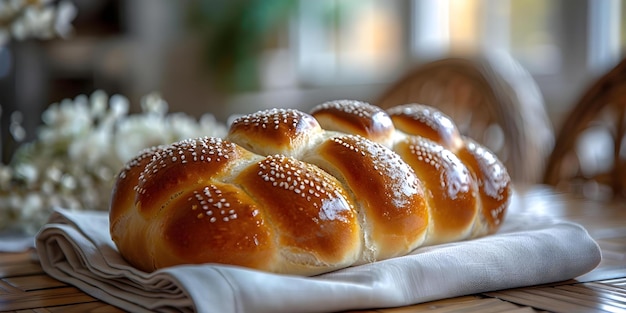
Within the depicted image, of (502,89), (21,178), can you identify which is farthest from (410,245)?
(502,89)

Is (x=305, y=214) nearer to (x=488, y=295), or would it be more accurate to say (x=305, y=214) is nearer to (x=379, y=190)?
(x=379, y=190)

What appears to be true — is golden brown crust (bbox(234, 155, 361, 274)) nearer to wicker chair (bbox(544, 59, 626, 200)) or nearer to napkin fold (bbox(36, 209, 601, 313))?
napkin fold (bbox(36, 209, 601, 313))

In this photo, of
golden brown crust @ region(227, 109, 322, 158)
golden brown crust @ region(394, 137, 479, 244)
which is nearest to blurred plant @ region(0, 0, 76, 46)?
golden brown crust @ region(227, 109, 322, 158)

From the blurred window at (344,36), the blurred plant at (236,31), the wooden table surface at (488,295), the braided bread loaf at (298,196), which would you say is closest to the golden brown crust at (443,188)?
the braided bread loaf at (298,196)

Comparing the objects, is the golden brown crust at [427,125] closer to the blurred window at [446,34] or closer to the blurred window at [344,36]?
the blurred window at [446,34]

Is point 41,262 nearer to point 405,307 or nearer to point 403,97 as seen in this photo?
point 405,307

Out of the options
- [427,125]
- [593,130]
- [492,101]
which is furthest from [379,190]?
[492,101]
